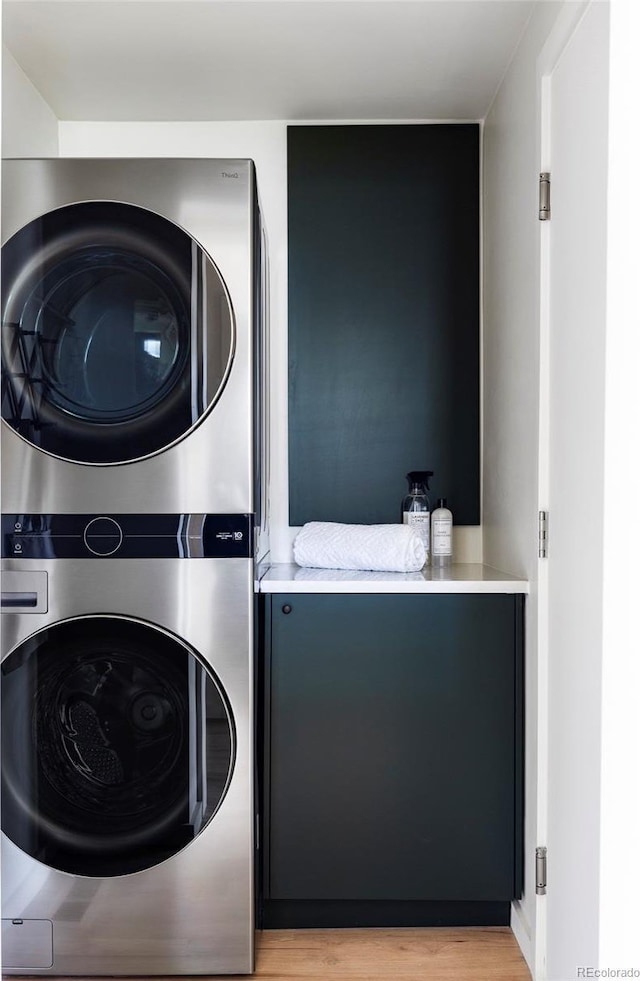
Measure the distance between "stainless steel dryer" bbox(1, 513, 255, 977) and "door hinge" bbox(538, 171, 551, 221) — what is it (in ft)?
3.19

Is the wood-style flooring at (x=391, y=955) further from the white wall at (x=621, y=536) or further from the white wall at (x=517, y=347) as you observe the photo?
the white wall at (x=621, y=536)

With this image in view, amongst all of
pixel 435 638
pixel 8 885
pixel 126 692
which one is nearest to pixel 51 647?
pixel 126 692

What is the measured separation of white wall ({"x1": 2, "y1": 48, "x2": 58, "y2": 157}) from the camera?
2232 millimetres

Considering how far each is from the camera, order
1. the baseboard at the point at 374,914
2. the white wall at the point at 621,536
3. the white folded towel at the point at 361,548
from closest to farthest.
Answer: the white wall at the point at 621,536, the baseboard at the point at 374,914, the white folded towel at the point at 361,548

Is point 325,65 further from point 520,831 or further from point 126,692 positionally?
point 520,831

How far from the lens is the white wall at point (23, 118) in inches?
87.9

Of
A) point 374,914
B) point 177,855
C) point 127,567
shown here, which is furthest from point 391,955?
point 127,567

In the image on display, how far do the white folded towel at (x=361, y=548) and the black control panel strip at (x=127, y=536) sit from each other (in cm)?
49

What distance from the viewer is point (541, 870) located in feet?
6.40

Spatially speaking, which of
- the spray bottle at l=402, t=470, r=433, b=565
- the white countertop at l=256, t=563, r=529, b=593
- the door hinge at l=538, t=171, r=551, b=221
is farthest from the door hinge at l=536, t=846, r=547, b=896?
the door hinge at l=538, t=171, r=551, b=221

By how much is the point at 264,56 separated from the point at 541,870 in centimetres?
Answer: 219

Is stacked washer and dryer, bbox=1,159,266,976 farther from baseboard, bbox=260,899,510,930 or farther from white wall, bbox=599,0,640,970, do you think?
white wall, bbox=599,0,640,970

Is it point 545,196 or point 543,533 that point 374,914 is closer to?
point 543,533

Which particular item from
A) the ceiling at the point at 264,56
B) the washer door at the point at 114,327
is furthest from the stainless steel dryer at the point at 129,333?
the ceiling at the point at 264,56
